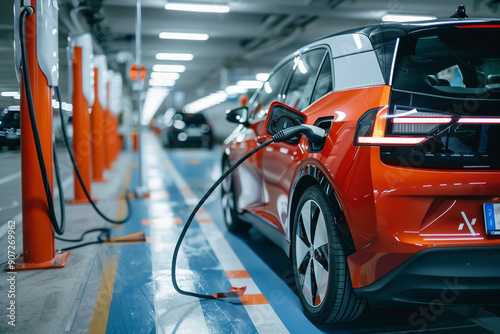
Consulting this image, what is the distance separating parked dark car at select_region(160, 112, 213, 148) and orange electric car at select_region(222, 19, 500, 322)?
18.9 m

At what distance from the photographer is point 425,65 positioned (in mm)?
2553

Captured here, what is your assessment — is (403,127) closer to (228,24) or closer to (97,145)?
(97,145)

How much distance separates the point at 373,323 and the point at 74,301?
6.58 ft

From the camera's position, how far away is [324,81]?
327cm

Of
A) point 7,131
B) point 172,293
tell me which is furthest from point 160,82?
point 172,293

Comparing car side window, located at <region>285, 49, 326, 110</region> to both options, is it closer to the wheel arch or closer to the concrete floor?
the wheel arch

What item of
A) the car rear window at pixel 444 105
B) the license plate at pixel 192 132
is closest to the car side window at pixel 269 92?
the car rear window at pixel 444 105

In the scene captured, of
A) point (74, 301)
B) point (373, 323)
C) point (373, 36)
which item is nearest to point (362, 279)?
point (373, 323)

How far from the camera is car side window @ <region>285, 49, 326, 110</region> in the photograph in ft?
11.6

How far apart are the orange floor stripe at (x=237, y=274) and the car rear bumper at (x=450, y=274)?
1889 mm

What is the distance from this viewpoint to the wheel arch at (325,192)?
8.43ft

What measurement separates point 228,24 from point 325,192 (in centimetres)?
1380

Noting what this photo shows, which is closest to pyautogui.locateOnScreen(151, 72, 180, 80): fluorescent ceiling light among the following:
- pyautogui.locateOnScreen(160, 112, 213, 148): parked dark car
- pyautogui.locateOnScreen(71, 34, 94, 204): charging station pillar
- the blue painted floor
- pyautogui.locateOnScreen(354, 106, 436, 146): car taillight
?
pyautogui.locateOnScreen(160, 112, 213, 148): parked dark car

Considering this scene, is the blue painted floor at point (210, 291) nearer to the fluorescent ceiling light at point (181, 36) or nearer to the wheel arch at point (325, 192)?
the wheel arch at point (325, 192)
